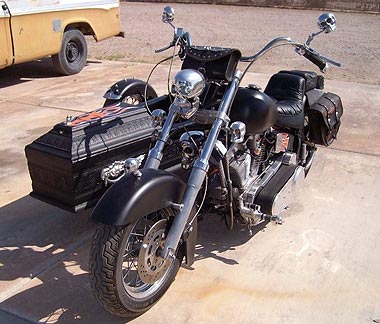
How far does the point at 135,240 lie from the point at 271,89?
1.89 m

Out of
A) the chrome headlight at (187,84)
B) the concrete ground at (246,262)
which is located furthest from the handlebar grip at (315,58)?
the concrete ground at (246,262)

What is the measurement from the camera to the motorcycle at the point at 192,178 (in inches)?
96.7

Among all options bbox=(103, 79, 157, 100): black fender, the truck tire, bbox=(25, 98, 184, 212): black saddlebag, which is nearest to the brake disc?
bbox=(25, 98, 184, 212): black saddlebag

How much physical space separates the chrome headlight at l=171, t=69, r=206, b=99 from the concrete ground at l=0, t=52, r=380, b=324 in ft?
3.76

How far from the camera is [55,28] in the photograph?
7.90 metres

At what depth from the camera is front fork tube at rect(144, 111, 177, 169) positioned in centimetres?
274

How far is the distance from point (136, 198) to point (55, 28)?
620 cm

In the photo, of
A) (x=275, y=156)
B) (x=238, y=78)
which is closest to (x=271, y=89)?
(x=275, y=156)

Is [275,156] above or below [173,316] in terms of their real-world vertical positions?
above

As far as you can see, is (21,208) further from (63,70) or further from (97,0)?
(97,0)

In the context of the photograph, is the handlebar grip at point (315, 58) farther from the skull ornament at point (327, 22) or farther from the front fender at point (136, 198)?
the front fender at point (136, 198)

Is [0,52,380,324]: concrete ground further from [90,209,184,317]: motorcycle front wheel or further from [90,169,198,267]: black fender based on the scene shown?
[90,169,198,267]: black fender

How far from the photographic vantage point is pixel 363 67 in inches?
366

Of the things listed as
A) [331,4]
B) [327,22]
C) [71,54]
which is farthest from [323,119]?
[331,4]
